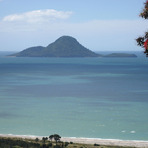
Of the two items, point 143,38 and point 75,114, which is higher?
point 143,38

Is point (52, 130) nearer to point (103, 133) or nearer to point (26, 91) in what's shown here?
point (103, 133)

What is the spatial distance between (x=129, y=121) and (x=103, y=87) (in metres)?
43.2

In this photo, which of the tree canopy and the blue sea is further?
the blue sea

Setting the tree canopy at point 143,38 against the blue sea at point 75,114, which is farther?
the blue sea at point 75,114

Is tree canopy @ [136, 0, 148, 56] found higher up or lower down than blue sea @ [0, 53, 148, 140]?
higher up

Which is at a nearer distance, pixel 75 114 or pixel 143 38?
pixel 143 38

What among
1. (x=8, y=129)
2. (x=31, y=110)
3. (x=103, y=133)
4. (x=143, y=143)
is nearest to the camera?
(x=143, y=143)

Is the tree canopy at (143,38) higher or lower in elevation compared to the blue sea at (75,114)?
higher

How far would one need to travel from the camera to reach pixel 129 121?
4881 cm

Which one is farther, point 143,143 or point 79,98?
point 79,98

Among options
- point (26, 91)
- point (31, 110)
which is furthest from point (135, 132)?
point (26, 91)

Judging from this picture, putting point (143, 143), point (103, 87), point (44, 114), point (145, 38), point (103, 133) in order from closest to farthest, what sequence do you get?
point (145, 38) < point (143, 143) < point (103, 133) < point (44, 114) < point (103, 87)

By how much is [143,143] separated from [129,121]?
552 inches

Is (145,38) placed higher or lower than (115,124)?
higher
